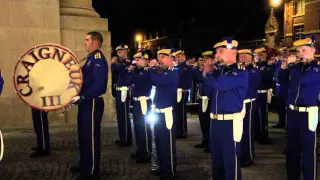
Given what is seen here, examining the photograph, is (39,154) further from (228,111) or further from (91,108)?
(228,111)

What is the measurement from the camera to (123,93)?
7.75 metres

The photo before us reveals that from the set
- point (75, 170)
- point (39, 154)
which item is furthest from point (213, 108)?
point (39, 154)

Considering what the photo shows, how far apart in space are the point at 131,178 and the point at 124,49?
3.07 metres

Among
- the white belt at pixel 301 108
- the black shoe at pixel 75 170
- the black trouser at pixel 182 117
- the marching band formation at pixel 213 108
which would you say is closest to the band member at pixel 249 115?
the marching band formation at pixel 213 108

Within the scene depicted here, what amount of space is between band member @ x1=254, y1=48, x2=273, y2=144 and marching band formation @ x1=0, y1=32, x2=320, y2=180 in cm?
2

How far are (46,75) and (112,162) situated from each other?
1.91 meters

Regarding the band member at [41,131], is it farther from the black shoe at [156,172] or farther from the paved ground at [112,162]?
the black shoe at [156,172]

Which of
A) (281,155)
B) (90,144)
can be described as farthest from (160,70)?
(281,155)

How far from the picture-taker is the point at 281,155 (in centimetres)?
722

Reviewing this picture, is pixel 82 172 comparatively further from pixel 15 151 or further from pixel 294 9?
pixel 294 9

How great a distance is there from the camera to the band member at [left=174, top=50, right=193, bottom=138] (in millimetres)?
8844

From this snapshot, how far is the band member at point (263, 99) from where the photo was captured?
323 inches

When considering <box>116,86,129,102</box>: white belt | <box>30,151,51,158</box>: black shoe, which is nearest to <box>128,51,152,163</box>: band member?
<box>116,86,129,102</box>: white belt

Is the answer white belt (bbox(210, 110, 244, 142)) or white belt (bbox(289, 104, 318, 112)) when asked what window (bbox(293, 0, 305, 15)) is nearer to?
white belt (bbox(289, 104, 318, 112))
